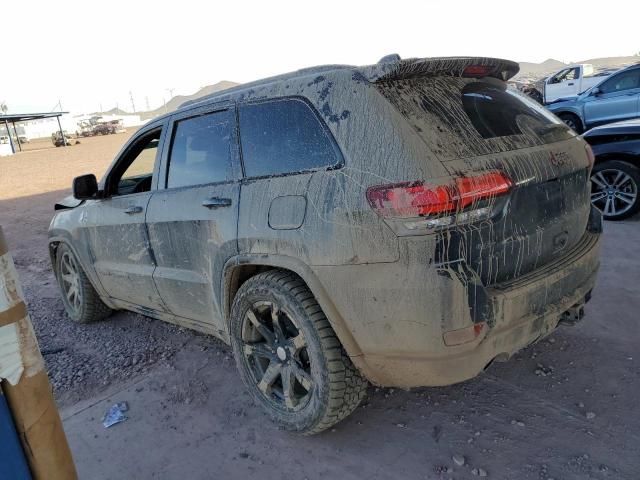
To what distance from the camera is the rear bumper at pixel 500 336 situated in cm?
216

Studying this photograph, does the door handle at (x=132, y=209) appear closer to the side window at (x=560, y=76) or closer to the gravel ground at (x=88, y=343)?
the gravel ground at (x=88, y=343)

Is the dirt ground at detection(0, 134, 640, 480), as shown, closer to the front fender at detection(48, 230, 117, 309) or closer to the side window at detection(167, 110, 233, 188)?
the front fender at detection(48, 230, 117, 309)

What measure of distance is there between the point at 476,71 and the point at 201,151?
5.51ft

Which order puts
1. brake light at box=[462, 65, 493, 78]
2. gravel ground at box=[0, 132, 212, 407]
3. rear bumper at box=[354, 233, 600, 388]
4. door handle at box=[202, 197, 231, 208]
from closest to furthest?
rear bumper at box=[354, 233, 600, 388], brake light at box=[462, 65, 493, 78], door handle at box=[202, 197, 231, 208], gravel ground at box=[0, 132, 212, 407]

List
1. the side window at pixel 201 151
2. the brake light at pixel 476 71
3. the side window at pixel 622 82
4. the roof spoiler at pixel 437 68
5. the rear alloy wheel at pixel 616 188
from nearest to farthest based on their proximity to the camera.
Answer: the roof spoiler at pixel 437 68, the brake light at pixel 476 71, the side window at pixel 201 151, the rear alloy wheel at pixel 616 188, the side window at pixel 622 82

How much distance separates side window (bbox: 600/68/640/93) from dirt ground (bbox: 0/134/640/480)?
29.1ft

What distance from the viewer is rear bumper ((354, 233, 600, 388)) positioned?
2156 millimetres

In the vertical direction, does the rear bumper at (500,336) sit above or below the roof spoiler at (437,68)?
below

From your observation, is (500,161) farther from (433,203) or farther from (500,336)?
(500,336)

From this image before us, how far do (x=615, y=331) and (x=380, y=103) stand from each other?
97.8 inches

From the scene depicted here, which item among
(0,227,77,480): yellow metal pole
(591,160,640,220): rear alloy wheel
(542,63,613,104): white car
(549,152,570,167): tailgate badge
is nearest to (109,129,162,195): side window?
(0,227,77,480): yellow metal pole

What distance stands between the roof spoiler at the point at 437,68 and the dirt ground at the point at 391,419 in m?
1.81

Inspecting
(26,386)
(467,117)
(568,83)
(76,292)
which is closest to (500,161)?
(467,117)

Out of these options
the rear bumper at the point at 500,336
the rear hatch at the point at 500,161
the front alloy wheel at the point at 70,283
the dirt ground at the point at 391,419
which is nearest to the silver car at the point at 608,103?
the dirt ground at the point at 391,419
